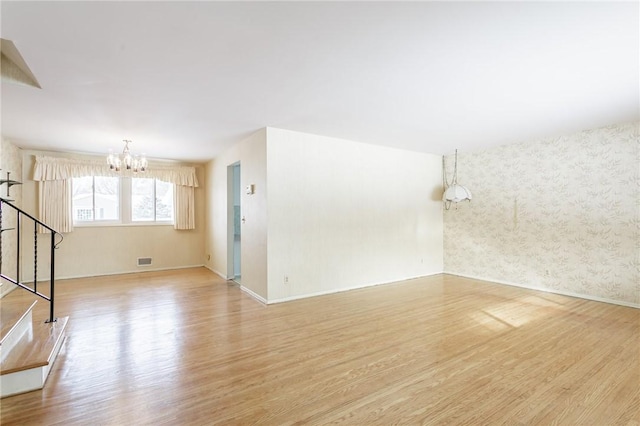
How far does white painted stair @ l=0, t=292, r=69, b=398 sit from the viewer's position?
2152 millimetres

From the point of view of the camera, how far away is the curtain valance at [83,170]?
5.75 metres

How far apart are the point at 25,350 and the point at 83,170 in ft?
15.6

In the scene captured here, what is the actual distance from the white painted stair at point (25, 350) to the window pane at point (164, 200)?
13.2 ft

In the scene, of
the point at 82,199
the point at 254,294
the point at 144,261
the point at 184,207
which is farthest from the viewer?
the point at 184,207

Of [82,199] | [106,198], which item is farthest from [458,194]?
[82,199]

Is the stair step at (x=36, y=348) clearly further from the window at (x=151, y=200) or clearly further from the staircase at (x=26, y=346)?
the window at (x=151, y=200)

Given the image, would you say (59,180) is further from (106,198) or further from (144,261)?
(144,261)

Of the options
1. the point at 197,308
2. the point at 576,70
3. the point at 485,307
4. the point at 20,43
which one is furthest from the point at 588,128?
the point at 20,43

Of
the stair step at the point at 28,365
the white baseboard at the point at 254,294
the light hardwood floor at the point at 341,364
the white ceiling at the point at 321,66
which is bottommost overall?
the light hardwood floor at the point at 341,364

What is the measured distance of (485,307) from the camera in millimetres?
4168

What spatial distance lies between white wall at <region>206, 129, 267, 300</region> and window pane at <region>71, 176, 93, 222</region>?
8.64 ft

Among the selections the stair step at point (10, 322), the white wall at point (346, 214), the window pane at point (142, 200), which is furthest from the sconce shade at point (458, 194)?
the window pane at point (142, 200)

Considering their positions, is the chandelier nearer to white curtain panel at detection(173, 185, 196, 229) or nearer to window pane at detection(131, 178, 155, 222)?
window pane at detection(131, 178, 155, 222)

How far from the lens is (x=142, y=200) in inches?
273
